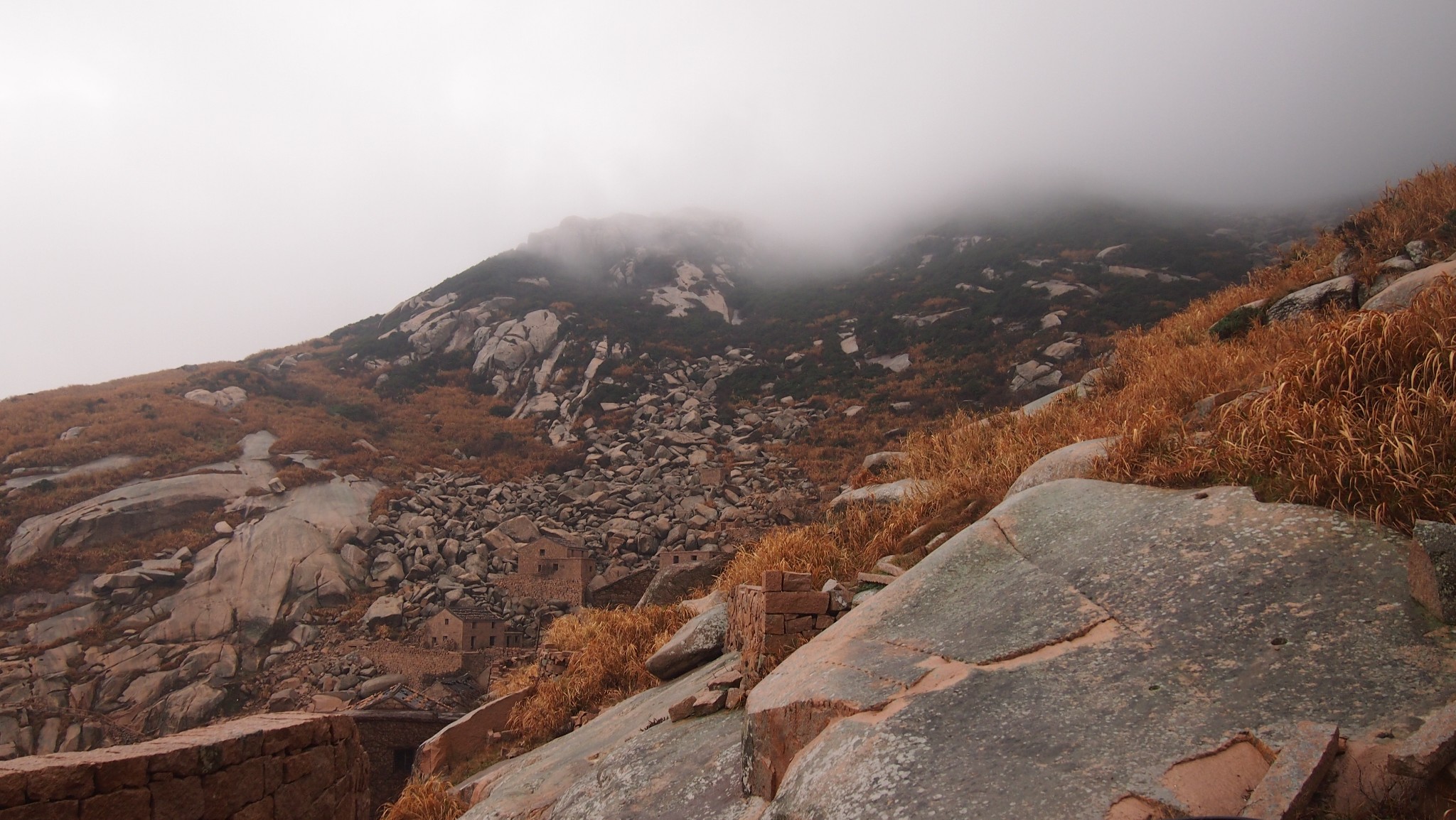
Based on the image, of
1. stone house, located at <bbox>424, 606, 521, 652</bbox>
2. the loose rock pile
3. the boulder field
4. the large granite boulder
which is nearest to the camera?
the boulder field

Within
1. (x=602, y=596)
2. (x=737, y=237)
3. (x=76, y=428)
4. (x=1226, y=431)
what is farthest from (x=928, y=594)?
(x=737, y=237)

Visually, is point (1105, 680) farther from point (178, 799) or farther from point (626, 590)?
point (626, 590)

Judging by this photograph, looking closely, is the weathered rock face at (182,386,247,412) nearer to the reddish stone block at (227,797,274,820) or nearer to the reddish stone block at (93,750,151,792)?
the reddish stone block at (227,797,274,820)

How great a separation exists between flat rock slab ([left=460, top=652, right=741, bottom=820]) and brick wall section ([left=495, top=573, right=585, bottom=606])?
13202 mm

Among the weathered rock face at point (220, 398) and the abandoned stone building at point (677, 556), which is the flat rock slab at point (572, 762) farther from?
the weathered rock face at point (220, 398)

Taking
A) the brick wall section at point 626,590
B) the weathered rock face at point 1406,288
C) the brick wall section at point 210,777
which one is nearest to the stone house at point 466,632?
the brick wall section at point 626,590

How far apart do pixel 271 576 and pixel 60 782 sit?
21.3m

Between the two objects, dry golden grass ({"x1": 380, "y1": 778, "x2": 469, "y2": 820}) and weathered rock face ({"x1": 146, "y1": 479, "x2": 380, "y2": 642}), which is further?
weathered rock face ({"x1": 146, "y1": 479, "x2": 380, "y2": 642})

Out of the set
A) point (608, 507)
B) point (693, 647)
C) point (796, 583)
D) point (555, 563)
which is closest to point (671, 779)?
point (796, 583)

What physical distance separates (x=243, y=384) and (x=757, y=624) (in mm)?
43944

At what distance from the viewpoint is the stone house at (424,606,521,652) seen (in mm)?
20141

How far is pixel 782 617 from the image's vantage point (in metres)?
6.39

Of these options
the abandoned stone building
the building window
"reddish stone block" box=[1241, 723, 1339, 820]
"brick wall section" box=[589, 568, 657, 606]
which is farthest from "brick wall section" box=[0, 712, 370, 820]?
the abandoned stone building

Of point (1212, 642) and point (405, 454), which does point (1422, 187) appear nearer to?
point (1212, 642)
